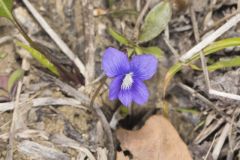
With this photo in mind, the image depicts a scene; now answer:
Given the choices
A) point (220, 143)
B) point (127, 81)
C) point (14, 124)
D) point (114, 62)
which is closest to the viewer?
point (114, 62)

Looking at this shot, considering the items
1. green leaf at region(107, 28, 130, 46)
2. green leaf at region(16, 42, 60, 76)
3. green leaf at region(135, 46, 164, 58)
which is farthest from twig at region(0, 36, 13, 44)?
green leaf at region(135, 46, 164, 58)

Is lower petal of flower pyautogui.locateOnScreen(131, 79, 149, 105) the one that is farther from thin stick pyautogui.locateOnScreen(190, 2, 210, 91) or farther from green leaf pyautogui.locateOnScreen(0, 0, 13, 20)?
green leaf pyautogui.locateOnScreen(0, 0, 13, 20)

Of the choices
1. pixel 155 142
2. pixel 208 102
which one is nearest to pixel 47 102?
pixel 155 142

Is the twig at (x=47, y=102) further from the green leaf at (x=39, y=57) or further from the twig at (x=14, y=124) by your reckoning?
the green leaf at (x=39, y=57)

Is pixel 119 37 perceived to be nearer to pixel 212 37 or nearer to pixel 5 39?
pixel 212 37

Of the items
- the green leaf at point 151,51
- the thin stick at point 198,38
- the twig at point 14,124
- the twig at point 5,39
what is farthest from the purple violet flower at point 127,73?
the twig at point 5,39
